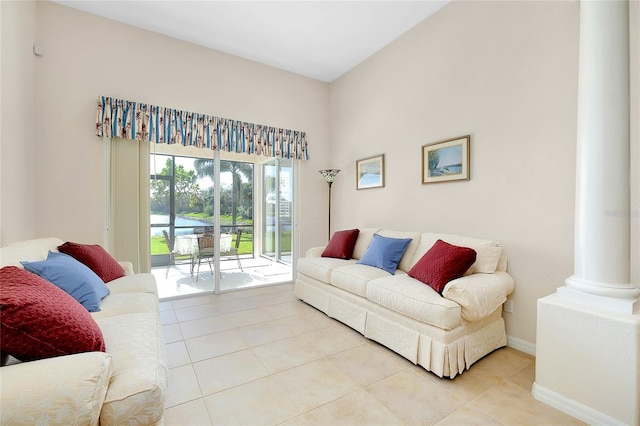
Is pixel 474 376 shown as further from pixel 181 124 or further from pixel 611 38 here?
pixel 181 124

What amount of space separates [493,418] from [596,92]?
6.83 feet

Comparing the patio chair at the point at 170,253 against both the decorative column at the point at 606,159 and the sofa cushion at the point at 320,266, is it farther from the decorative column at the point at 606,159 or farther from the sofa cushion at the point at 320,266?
the decorative column at the point at 606,159

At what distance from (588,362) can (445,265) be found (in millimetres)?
968

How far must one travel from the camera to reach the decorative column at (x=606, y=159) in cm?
168

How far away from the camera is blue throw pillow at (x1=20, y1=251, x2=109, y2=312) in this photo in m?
1.74

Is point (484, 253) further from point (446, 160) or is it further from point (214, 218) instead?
point (214, 218)

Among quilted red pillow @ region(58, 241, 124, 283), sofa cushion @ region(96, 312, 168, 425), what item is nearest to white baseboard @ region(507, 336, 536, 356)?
sofa cushion @ region(96, 312, 168, 425)

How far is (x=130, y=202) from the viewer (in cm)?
340

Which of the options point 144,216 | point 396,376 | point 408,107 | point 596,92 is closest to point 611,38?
point 596,92

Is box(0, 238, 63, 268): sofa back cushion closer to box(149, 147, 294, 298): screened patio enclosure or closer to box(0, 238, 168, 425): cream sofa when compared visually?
box(0, 238, 168, 425): cream sofa

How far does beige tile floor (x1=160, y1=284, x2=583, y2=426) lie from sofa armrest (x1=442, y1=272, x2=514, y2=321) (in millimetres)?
466

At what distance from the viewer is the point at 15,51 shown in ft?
8.17

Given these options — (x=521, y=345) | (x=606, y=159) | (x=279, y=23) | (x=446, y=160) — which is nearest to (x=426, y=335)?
(x=521, y=345)

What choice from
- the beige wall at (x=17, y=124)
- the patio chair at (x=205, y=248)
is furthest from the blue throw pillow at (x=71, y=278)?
the patio chair at (x=205, y=248)
